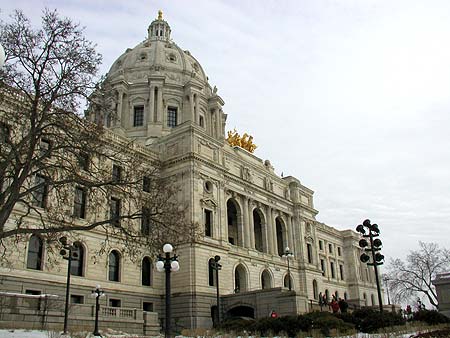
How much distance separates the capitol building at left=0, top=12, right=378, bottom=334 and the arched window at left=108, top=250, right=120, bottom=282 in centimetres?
9

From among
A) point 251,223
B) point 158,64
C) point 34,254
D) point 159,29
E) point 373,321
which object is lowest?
point 373,321

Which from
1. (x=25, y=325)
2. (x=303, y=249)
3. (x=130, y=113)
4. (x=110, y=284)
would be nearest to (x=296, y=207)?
(x=303, y=249)

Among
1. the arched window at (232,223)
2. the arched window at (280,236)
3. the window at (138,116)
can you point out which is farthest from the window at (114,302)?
the window at (138,116)

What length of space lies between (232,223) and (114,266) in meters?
17.8

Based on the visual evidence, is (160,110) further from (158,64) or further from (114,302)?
(114,302)

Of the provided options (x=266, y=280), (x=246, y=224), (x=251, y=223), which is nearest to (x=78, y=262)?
(x=246, y=224)

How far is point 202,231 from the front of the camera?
40594 millimetres

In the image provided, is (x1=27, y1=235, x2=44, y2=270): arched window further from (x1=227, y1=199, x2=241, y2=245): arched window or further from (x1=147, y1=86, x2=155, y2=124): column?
(x1=147, y1=86, x2=155, y2=124): column

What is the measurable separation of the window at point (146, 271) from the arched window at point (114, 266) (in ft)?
9.88

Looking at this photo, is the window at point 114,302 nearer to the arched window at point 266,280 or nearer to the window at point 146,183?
the window at point 146,183

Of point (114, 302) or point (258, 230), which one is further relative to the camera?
point (258, 230)

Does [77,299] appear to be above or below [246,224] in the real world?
below

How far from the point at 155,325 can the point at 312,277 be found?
30.8 metres

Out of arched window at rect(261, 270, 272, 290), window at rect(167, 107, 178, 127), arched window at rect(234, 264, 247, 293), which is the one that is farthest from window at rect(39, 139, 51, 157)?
window at rect(167, 107, 178, 127)
